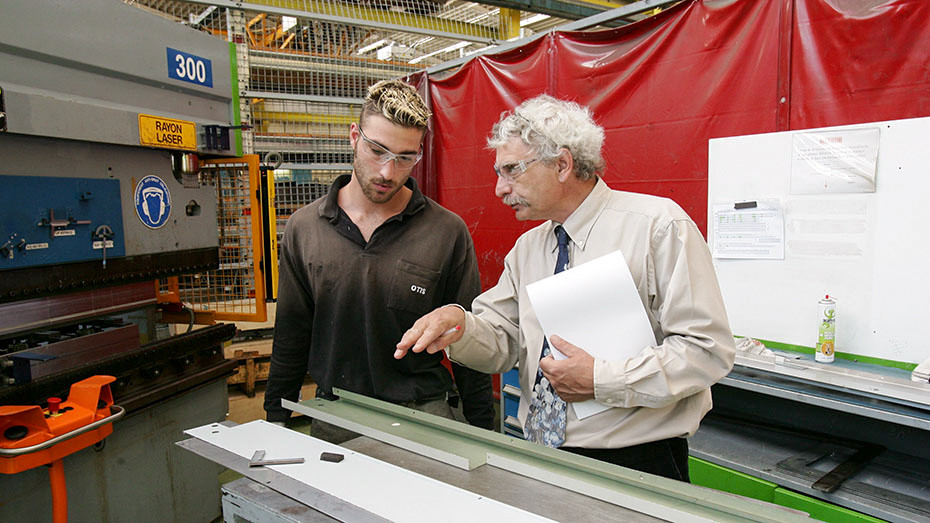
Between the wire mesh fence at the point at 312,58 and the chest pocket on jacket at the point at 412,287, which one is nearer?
the chest pocket on jacket at the point at 412,287

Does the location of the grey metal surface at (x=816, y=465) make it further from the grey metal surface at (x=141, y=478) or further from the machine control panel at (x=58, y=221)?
the machine control panel at (x=58, y=221)

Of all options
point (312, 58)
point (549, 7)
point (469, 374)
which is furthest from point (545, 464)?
point (549, 7)

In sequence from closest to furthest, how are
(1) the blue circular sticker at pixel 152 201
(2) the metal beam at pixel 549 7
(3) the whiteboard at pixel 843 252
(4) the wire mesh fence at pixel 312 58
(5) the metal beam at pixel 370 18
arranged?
(3) the whiteboard at pixel 843 252
(1) the blue circular sticker at pixel 152 201
(5) the metal beam at pixel 370 18
(4) the wire mesh fence at pixel 312 58
(2) the metal beam at pixel 549 7

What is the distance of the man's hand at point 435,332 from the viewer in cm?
121

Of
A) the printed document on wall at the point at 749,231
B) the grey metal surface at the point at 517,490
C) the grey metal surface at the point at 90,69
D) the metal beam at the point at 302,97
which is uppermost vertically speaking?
the metal beam at the point at 302,97

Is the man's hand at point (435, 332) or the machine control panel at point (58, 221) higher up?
the machine control panel at point (58, 221)

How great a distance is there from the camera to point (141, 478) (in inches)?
89.0

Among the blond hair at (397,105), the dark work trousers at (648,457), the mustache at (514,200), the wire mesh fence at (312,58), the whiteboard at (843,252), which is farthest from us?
the wire mesh fence at (312,58)

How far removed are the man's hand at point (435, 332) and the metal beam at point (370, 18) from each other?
2.53m

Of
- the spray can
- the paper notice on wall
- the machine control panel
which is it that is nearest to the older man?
the spray can

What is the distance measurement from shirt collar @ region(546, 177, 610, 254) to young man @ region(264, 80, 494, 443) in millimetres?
474

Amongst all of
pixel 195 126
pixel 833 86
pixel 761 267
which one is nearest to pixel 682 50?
pixel 833 86

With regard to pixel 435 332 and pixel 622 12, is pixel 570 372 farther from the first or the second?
pixel 622 12

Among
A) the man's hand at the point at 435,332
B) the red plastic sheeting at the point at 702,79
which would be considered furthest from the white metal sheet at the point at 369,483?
the red plastic sheeting at the point at 702,79
